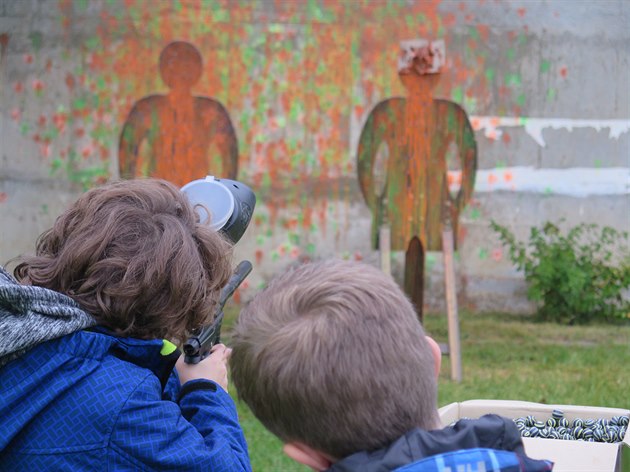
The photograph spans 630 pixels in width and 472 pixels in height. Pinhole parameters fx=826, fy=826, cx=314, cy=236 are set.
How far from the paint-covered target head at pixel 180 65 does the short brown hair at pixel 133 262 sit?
5081mm

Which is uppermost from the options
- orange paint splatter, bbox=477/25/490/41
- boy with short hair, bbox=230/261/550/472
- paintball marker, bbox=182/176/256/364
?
orange paint splatter, bbox=477/25/490/41

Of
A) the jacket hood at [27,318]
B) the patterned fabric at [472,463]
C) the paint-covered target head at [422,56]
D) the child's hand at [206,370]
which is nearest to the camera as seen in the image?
the patterned fabric at [472,463]

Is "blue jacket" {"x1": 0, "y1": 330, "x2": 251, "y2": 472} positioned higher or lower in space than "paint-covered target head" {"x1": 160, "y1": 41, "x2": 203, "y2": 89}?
lower

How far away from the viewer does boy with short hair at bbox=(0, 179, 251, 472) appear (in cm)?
125

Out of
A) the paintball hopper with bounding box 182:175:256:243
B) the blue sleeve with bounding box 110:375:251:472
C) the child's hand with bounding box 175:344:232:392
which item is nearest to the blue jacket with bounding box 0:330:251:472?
the blue sleeve with bounding box 110:375:251:472

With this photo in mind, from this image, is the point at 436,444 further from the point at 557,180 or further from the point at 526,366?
the point at 557,180

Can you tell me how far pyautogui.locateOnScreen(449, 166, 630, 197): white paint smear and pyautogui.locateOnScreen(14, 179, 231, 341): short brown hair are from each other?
16.7ft

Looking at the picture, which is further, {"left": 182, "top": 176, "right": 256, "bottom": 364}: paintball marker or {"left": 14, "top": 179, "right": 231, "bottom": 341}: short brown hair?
{"left": 182, "top": 176, "right": 256, "bottom": 364}: paintball marker

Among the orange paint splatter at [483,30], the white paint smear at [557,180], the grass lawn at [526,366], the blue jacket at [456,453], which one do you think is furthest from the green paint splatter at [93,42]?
the blue jacket at [456,453]

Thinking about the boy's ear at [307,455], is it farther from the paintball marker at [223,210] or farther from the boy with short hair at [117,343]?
the paintball marker at [223,210]

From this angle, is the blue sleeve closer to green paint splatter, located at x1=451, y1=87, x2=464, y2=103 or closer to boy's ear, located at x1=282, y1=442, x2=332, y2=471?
boy's ear, located at x1=282, y1=442, x2=332, y2=471

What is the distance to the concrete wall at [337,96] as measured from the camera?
6.29 m

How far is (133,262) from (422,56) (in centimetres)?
411

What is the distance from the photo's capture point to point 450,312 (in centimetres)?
479
